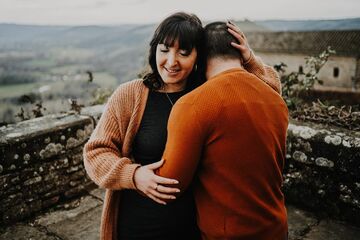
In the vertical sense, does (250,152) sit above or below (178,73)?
below

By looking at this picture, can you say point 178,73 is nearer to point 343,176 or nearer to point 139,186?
point 139,186

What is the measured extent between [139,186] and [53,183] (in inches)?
93.0

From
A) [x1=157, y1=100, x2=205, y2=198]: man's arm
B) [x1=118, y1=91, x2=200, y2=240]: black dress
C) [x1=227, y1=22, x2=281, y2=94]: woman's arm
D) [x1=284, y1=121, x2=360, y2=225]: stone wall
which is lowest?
[x1=284, y1=121, x2=360, y2=225]: stone wall

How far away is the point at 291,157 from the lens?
3.33 meters

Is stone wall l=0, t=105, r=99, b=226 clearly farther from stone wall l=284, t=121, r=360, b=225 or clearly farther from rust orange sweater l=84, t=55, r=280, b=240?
stone wall l=284, t=121, r=360, b=225

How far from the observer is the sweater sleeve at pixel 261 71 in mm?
1899

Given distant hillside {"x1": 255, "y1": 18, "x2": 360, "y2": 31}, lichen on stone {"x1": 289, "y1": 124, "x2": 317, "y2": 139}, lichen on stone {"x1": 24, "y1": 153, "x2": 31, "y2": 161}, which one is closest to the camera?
lichen on stone {"x1": 289, "y1": 124, "x2": 317, "y2": 139}

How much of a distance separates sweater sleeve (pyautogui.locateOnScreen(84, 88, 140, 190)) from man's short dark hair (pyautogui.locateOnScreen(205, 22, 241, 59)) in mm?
686

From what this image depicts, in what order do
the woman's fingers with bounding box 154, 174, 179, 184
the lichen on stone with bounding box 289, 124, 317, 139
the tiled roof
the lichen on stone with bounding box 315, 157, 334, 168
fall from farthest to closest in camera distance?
1. the tiled roof
2. the lichen on stone with bounding box 289, 124, 317, 139
3. the lichen on stone with bounding box 315, 157, 334, 168
4. the woman's fingers with bounding box 154, 174, 179, 184

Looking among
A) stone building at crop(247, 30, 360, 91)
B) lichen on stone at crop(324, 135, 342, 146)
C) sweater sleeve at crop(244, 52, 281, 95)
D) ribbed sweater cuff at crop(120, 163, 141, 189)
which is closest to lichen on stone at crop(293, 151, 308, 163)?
lichen on stone at crop(324, 135, 342, 146)

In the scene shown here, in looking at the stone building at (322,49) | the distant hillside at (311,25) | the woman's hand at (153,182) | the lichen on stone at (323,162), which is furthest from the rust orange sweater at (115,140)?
the stone building at (322,49)

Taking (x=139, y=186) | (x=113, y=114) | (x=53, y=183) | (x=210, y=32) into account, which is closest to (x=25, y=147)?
(x=53, y=183)

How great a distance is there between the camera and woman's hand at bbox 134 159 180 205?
1426mm

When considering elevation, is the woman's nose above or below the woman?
above
